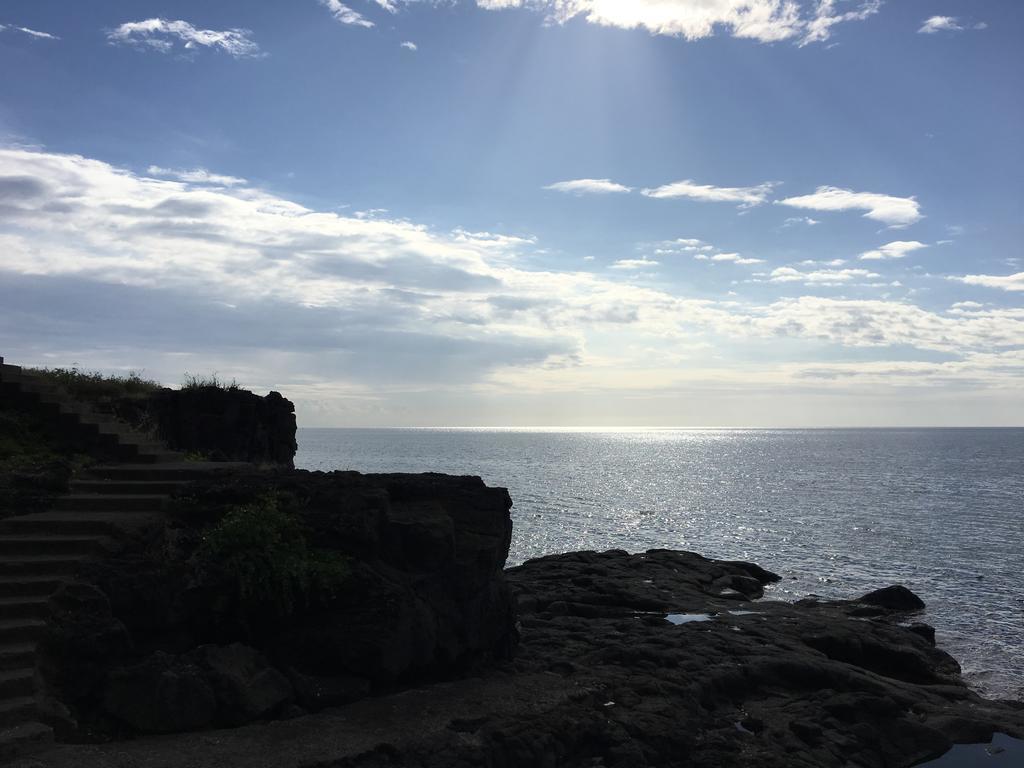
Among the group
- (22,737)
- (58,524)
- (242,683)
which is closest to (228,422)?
(58,524)

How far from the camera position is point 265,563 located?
13.6 meters

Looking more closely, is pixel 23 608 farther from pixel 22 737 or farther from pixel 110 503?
pixel 110 503

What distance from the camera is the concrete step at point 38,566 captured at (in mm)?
12891

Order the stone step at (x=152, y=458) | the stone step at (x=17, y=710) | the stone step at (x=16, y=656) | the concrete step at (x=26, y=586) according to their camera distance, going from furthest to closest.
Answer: the stone step at (x=152, y=458), the concrete step at (x=26, y=586), the stone step at (x=16, y=656), the stone step at (x=17, y=710)

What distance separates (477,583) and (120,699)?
23.3ft

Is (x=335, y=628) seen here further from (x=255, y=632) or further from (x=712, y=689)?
(x=712, y=689)

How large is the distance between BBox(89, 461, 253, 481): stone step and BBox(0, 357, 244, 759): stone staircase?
0.8 inches

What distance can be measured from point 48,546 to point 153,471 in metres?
2.97

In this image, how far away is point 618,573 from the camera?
36.1m

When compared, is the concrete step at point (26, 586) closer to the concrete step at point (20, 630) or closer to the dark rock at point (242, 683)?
the concrete step at point (20, 630)

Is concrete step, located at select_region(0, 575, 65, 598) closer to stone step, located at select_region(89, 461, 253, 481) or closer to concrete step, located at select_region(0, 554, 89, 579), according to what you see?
concrete step, located at select_region(0, 554, 89, 579)

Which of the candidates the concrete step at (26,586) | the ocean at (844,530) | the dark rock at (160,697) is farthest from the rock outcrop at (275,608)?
the ocean at (844,530)

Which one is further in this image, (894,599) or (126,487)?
(894,599)

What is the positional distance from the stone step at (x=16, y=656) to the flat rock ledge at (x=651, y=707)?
1.68 metres
